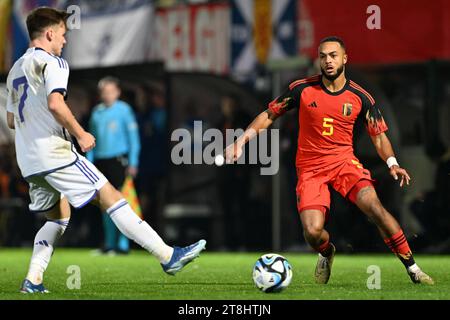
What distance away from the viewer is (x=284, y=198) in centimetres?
1504

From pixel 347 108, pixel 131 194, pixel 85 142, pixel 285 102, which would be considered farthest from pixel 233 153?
pixel 131 194

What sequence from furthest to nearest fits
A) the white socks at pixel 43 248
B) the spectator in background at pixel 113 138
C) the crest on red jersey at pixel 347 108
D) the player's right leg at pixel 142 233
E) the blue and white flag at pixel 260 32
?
the blue and white flag at pixel 260 32 < the spectator in background at pixel 113 138 < the crest on red jersey at pixel 347 108 < the white socks at pixel 43 248 < the player's right leg at pixel 142 233

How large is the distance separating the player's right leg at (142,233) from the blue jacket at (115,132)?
6.54 m

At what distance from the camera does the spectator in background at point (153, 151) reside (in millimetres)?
15672

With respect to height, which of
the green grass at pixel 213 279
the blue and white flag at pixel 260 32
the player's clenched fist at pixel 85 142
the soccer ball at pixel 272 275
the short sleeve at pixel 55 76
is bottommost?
the green grass at pixel 213 279

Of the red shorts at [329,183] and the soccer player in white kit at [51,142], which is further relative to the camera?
the red shorts at [329,183]

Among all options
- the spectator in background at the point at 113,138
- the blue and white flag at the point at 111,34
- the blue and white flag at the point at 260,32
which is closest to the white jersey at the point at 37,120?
the spectator in background at the point at 113,138

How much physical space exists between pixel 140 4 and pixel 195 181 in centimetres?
573

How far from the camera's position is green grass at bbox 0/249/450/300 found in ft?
26.2

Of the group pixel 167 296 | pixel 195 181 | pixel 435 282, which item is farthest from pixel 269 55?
pixel 167 296

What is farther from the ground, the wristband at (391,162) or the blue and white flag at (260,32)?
the blue and white flag at (260,32)

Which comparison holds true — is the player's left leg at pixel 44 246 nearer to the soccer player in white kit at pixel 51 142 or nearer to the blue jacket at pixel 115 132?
the soccer player in white kit at pixel 51 142

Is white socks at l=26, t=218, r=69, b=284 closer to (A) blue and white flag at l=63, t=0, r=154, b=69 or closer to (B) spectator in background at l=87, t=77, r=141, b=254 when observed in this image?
(B) spectator in background at l=87, t=77, r=141, b=254
